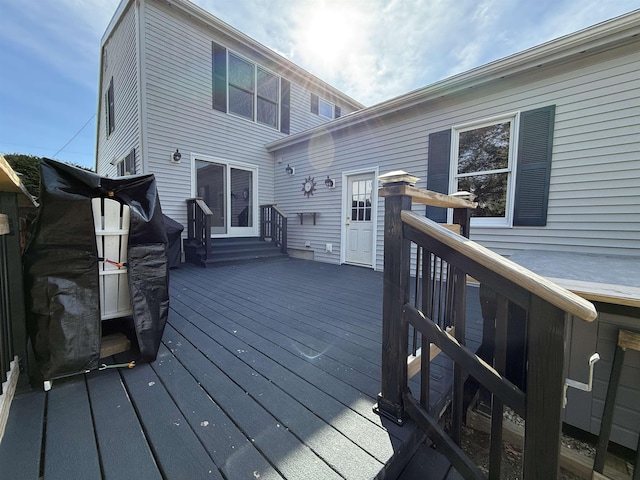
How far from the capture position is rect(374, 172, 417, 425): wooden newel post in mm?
1209

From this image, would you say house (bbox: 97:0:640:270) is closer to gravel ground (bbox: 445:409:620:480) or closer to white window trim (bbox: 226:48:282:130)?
white window trim (bbox: 226:48:282:130)

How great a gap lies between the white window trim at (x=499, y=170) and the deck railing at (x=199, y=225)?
168 inches

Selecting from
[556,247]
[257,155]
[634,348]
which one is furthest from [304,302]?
[257,155]

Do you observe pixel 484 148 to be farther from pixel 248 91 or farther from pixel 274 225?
pixel 248 91

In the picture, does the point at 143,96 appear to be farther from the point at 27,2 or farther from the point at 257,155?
the point at 27,2

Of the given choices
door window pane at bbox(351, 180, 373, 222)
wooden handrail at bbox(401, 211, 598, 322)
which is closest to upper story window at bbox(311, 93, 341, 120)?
door window pane at bbox(351, 180, 373, 222)

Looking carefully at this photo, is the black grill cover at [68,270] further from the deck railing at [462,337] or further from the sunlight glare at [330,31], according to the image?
the sunlight glare at [330,31]

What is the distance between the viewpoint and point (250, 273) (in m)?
4.42

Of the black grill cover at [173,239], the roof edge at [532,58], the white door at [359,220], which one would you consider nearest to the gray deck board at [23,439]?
the black grill cover at [173,239]

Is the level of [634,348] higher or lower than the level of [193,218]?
lower

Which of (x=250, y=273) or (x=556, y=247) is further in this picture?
(x=250, y=273)

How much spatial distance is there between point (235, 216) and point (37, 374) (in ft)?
20.9

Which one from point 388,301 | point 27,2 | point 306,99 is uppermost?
point 27,2

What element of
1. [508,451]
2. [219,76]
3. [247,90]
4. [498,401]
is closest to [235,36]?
[219,76]
